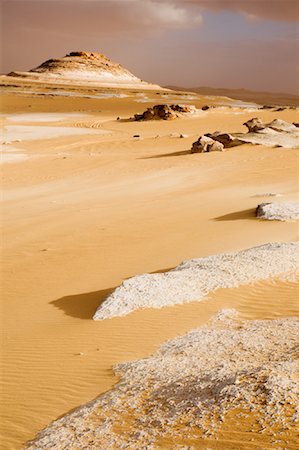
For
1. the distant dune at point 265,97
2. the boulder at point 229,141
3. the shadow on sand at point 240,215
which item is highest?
the distant dune at point 265,97

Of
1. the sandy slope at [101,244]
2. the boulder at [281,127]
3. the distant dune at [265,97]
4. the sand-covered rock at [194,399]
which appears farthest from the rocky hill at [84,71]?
the sand-covered rock at [194,399]

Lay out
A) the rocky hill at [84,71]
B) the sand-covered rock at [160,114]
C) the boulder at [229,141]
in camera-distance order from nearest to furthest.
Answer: the boulder at [229,141], the sand-covered rock at [160,114], the rocky hill at [84,71]

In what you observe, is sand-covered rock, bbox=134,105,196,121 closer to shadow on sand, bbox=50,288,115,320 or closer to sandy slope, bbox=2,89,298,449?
sandy slope, bbox=2,89,298,449

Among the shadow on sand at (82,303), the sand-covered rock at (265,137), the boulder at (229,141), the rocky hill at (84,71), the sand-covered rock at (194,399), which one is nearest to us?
the sand-covered rock at (194,399)

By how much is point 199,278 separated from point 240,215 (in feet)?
12.4

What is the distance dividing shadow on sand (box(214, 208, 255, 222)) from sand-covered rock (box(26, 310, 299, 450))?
16.9 ft

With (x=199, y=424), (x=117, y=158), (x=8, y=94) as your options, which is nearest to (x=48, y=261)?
(x=199, y=424)

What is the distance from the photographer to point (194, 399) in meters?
3.55

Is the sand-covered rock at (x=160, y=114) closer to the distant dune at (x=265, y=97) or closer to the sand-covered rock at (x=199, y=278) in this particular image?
the sand-covered rock at (x=199, y=278)

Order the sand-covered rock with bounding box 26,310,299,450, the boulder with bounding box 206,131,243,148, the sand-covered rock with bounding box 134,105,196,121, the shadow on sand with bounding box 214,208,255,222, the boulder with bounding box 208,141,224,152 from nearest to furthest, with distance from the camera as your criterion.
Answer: the sand-covered rock with bounding box 26,310,299,450 < the shadow on sand with bounding box 214,208,255,222 < the boulder with bounding box 208,141,224,152 < the boulder with bounding box 206,131,243,148 < the sand-covered rock with bounding box 134,105,196,121

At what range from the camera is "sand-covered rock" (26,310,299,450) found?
323 centimetres

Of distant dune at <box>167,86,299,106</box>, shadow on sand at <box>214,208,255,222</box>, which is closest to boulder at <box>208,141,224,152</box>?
shadow on sand at <box>214,208,255,222</box>

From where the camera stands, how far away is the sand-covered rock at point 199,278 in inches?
229

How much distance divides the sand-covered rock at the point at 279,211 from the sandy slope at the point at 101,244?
247 millimetres
